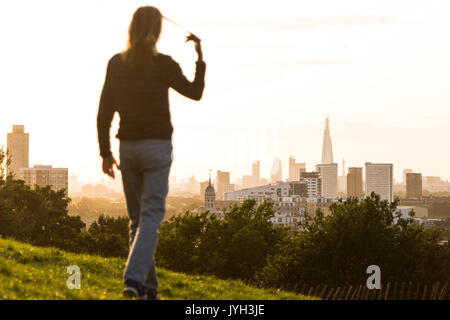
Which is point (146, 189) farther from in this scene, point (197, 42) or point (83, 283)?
point (83, 283)

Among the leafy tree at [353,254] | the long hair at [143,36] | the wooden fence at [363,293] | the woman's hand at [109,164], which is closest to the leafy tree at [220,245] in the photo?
the leafy tree at [353,254]

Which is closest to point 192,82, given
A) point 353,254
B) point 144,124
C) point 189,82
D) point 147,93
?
point 189,82

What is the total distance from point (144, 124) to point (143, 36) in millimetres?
769

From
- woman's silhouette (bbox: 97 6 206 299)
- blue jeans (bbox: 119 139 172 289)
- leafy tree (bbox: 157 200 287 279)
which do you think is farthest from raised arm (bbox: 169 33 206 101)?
leafy tree (bbox: 157 200 287 279)

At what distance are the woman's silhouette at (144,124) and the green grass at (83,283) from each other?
0.49m

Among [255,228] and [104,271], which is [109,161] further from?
[255,228]

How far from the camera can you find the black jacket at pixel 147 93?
6.83 meters

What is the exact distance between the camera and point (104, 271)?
10867mm

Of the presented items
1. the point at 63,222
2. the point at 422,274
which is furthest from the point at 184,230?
the point at 422,274

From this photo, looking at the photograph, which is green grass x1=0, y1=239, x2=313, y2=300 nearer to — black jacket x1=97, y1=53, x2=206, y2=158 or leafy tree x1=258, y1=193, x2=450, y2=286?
black jacket x1=97, y1=53, x2=206, y2=158

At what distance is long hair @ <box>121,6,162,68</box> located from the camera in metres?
6.75

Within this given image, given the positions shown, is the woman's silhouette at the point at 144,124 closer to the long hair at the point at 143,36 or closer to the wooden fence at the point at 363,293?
the long hair at the point at 143,36

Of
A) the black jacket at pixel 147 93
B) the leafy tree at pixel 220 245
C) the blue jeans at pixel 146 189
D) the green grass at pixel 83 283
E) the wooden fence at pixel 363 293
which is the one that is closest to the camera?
the blue jeans at pixel 146 189
